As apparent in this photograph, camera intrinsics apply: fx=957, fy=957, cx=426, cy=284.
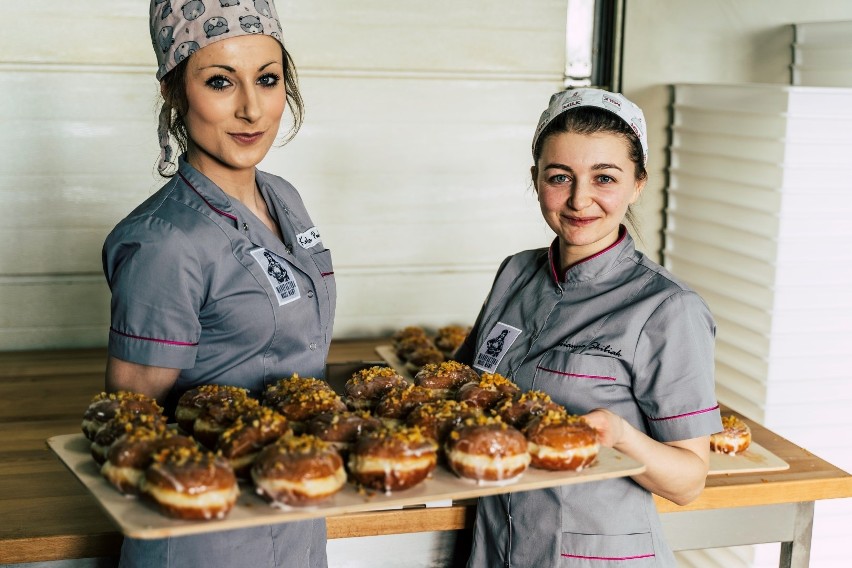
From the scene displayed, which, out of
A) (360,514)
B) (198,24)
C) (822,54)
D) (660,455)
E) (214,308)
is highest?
(822,54)

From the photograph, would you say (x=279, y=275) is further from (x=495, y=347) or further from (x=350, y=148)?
(x=350, y=148)

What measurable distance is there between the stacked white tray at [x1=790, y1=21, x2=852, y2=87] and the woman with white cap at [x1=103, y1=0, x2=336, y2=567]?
1972 mm

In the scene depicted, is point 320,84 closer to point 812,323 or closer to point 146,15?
point 146,15

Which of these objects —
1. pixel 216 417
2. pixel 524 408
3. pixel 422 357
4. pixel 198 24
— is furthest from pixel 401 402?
pixel 422 357

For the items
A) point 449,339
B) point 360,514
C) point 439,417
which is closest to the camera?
point 439,417

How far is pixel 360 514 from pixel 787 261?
146 centimetres

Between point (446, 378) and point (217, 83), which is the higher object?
point (217, 83)

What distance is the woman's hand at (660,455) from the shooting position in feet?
5.05

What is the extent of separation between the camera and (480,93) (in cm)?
323

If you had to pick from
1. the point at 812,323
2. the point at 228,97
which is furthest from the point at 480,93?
the point at 228,97

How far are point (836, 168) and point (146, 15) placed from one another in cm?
207

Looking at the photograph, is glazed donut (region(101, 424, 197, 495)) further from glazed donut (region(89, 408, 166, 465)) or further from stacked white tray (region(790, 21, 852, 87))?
stacked white tray (region(790, 21, 852, 87))

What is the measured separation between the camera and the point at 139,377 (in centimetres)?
164

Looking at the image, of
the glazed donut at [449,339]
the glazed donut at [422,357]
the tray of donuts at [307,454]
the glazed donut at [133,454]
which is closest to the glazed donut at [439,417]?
the tray of donuts at [307,454]
